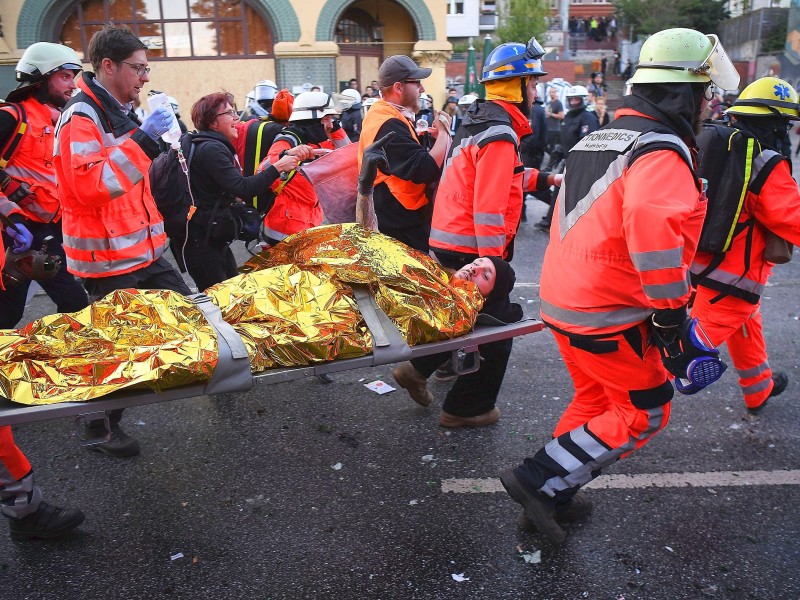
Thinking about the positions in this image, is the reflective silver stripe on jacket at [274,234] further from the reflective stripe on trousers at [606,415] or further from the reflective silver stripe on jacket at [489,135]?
the reflective stripe on trousers at [606,415]

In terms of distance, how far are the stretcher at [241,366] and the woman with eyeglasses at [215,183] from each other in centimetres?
127

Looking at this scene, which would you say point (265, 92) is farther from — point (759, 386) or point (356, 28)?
point (356, 28)

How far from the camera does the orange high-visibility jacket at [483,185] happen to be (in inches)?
136

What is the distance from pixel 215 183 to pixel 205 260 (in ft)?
1.66

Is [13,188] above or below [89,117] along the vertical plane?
below

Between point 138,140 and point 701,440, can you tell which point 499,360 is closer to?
point 701,440

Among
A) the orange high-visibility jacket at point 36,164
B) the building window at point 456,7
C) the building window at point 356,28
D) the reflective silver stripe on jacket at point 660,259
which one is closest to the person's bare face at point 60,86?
the orange high-visibility jacket at point 36,164

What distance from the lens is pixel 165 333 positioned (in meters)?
2.79

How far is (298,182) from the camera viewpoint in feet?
16.0

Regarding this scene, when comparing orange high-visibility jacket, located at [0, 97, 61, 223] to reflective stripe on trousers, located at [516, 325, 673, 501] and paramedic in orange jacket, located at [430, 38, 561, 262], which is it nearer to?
paramedic in orange jacket, located at [430, 38, 561, 262]

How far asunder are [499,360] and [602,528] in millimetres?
1054

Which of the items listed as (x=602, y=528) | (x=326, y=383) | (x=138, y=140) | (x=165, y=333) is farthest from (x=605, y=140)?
(x=326, y=383)

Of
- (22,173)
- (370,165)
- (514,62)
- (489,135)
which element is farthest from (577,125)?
(22,173)

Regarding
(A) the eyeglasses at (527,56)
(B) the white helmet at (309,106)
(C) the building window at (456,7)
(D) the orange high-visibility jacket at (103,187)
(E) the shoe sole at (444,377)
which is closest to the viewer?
(D) the orange high-visibility jacket at (103,187)
